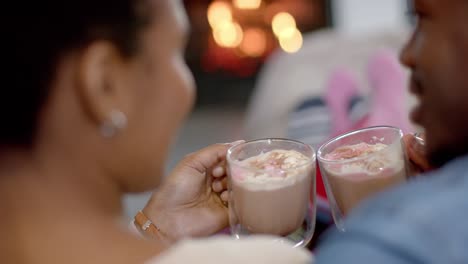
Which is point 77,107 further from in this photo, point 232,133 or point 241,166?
point 232,133

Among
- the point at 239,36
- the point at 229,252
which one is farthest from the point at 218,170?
the point at 239,36

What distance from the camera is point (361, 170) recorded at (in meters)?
0.93

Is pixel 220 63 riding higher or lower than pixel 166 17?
lower

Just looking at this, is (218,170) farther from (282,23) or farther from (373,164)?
(282,23)

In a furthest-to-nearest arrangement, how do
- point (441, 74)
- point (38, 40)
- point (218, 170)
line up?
point (218, 170) < point (441, 74) < point (38, 40)

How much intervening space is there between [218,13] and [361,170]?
2413mm

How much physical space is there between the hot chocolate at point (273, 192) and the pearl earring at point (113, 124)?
0.31m

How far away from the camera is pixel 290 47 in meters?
3.24

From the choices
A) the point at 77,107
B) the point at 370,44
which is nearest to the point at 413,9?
the point at 77,107

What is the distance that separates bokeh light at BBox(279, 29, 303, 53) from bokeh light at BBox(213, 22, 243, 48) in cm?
19

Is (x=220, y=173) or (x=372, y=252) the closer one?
(x=372, y=252)

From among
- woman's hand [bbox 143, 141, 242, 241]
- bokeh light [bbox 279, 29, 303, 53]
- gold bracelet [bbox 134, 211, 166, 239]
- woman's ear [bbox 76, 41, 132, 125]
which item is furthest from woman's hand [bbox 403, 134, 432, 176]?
bokeh light [bbox 279, 29, 303, 53]

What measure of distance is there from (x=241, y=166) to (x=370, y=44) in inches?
62.1

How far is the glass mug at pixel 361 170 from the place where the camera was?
3.04 feet
